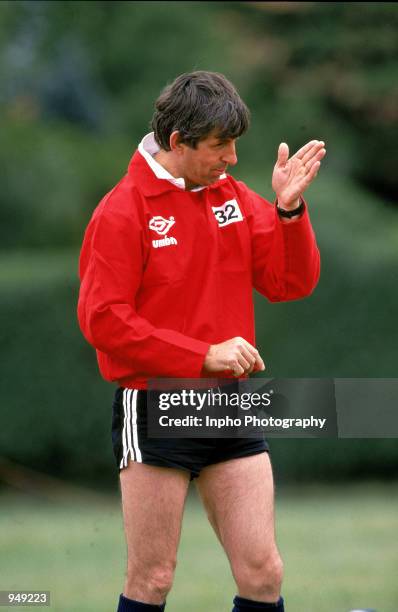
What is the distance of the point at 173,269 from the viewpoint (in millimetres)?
3516

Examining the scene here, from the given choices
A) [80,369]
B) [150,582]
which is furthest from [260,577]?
[80,369]

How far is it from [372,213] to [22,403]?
3.49m

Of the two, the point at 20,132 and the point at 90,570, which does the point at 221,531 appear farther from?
the point at 20,132

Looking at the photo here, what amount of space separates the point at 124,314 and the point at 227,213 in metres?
0.50

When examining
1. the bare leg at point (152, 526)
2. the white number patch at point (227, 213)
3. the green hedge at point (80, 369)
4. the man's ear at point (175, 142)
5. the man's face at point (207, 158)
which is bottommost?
the bare leg at point (152, 526)

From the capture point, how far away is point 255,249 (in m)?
3.76

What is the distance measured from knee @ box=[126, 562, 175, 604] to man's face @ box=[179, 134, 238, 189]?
1153 mm

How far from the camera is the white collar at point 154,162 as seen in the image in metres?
3.59

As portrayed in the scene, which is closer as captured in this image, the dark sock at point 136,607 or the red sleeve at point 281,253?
the dark sock at point 136,607

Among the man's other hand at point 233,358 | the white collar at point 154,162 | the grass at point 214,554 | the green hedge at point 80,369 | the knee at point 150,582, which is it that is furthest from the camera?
the green hedge at point 80,369

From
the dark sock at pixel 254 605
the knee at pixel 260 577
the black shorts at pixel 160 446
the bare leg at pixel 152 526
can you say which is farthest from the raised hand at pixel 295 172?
the dark sock at pixel 254 605

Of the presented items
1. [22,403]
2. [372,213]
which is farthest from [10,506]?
[372,213]

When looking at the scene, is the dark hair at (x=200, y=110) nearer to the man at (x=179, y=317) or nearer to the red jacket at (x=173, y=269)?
the man at (x=179, y=317)

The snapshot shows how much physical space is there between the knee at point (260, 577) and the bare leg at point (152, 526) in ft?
0.70
